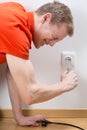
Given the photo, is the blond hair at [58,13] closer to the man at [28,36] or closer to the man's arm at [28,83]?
the man at [28,36]

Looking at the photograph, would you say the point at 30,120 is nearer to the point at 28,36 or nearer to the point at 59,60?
the point at 59,60

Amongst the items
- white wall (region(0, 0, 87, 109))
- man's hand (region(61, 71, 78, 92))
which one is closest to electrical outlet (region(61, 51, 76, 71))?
white wall (region(0, 0, 87, 109))

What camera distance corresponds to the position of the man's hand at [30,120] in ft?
4.11

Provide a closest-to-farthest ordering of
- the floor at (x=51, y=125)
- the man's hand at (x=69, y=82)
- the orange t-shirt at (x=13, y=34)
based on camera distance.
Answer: the orange t-shirt at (x=13, y=34) → the man's hand at (x=69, y=82) → the floor at (x=51, y=125)

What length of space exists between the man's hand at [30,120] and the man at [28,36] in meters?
0.22

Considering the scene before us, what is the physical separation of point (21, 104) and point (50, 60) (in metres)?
0.23

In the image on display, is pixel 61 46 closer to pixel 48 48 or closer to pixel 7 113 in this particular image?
pixel 48 48

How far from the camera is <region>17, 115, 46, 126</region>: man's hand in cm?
125

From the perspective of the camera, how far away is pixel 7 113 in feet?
4.46

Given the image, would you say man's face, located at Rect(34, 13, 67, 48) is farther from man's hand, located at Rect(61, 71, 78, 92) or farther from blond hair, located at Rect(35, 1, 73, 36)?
man's hand, located at Rect(61, 71, 78, 92)

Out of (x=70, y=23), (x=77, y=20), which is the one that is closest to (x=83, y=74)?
(x=77, y=20)

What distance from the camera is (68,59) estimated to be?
4.23 feet

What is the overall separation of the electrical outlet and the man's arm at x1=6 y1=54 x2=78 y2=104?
6.9 inches

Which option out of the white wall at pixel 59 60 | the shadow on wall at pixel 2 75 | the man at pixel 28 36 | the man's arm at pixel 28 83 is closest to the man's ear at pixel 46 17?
the man at pixel 28 36
